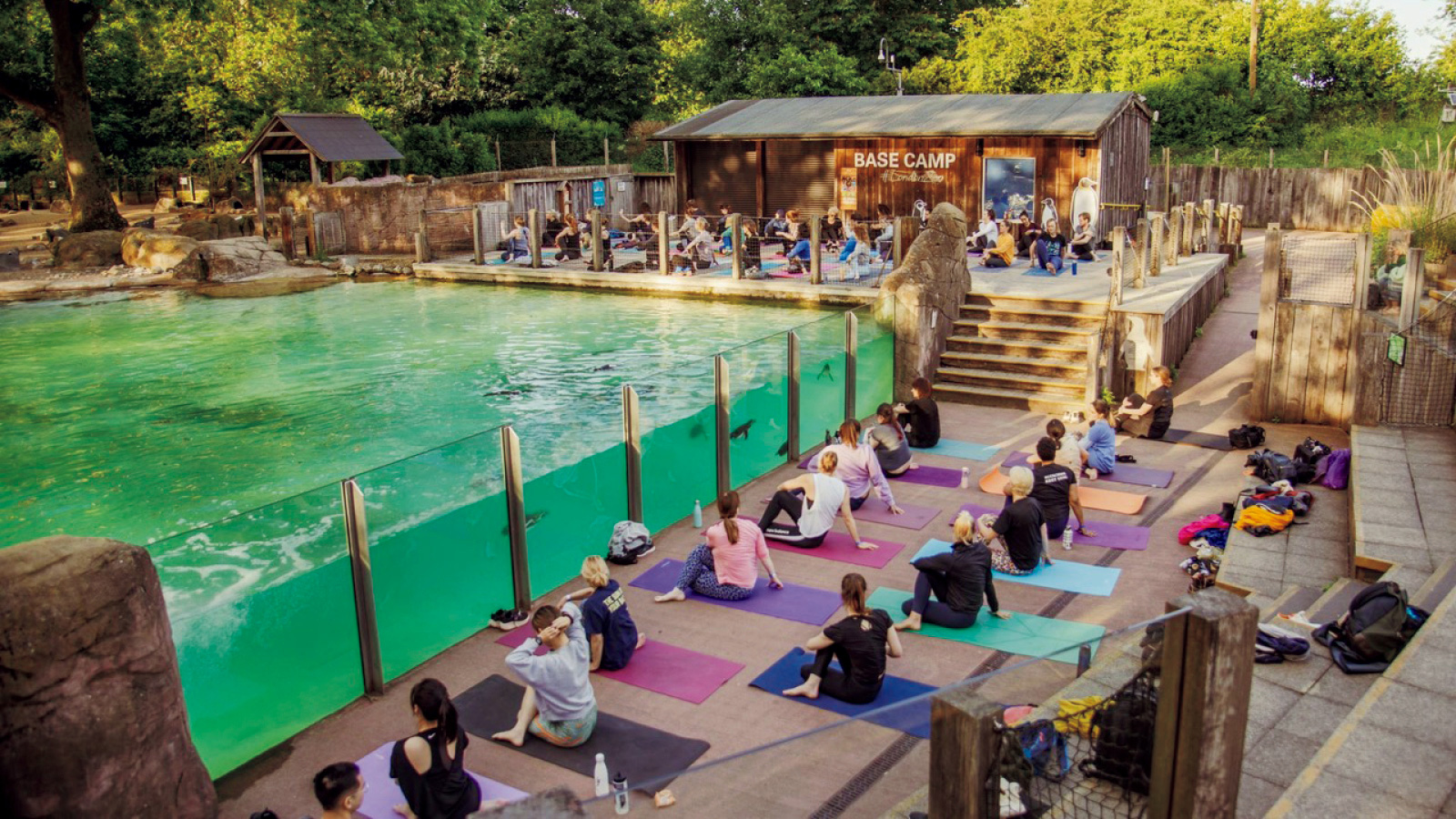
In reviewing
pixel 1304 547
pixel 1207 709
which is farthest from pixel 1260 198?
pixel 1207 709

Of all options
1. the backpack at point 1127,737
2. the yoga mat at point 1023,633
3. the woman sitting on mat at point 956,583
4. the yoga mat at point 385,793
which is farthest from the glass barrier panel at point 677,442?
the backpack at point 1127,737

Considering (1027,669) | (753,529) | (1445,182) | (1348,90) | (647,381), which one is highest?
(1348,90)

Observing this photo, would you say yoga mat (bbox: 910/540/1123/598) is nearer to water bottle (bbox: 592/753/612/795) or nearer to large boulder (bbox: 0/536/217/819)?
water bottle (bbox: 592/753/612/795)

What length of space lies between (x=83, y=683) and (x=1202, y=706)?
5684 mm

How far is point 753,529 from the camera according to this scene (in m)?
10.2

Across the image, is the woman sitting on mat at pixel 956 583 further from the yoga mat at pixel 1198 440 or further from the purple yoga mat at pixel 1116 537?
the yoga mat at pixel 1198 440

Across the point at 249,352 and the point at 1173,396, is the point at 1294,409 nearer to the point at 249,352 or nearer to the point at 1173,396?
the point at 1173,396

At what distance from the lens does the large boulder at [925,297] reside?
16.9m

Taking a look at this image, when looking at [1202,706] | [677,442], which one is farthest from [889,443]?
[1202,706]

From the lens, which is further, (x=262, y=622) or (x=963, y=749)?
(x=262, y=622)

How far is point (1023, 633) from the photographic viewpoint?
30.5 feet

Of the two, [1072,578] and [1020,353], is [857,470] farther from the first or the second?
[1020,353]

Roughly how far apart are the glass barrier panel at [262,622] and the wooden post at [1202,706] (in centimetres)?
562

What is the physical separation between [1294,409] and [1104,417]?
341cm
